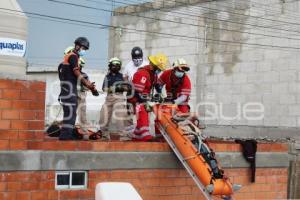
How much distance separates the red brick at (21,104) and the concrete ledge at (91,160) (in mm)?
530

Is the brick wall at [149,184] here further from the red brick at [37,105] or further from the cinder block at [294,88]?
the cinder block at [294,88]

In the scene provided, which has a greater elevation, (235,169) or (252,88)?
(252,88)

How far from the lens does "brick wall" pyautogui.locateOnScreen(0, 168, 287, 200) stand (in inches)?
249

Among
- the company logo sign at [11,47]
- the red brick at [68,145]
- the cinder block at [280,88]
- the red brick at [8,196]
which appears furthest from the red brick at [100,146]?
the cinder block at [280,88]

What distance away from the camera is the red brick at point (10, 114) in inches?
245

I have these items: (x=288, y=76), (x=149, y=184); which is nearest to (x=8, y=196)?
(x=149, y=184)

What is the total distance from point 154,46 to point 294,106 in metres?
6.30

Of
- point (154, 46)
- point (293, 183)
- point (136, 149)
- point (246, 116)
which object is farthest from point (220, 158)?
point (154, 46)

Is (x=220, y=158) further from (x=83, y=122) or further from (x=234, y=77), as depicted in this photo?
(x=234, y=77)

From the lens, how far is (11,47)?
6746mm

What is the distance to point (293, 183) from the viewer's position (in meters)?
11.5

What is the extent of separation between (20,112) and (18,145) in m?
0.39

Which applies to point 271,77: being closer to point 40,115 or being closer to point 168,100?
point 168,100

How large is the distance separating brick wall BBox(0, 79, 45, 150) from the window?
0.60 metres
